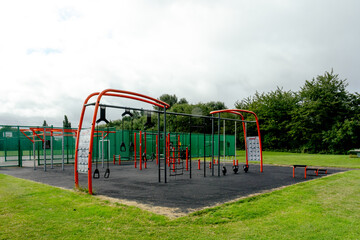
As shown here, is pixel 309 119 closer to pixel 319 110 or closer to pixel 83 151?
pixel 319 110

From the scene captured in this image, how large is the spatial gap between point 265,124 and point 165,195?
31303mm

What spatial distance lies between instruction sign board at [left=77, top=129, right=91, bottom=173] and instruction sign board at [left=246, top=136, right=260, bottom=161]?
7785 millimetres

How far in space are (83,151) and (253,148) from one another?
313 inches

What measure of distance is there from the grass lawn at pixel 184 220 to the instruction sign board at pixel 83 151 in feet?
2.82

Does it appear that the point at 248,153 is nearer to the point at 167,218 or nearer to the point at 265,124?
the point at 167,218

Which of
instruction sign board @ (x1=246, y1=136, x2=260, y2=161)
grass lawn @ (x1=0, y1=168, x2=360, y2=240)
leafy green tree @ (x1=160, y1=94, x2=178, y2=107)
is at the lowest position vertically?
grass lawn @ (x1=0, y1=168, x2=360, y2=240)

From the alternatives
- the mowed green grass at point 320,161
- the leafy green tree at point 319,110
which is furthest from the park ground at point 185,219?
the leafy green tree at point 319,110

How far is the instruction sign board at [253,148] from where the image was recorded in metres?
12.2

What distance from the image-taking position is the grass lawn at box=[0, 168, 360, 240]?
3848 millimetres

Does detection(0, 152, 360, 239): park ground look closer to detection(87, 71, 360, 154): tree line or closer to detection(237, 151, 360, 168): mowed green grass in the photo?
detection(237, 151, 360, 168): mowed green grass

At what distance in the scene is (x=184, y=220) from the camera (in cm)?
446

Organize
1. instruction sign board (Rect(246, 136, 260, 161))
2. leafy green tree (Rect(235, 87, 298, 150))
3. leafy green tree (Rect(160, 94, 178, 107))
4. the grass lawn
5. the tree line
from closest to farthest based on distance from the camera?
the grass lawn, instruction sign board (Rect(246, 136, 260, 161)), the tree line, leafy green tree (Rect(235, 87, 298, 150)), leafy green tree (Rect(160, 94, 178, 107))

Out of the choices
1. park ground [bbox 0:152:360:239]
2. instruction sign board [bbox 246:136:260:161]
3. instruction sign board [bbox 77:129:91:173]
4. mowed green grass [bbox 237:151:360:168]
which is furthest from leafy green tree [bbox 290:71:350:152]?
instruction sign board [bbox 77:129:91:173]

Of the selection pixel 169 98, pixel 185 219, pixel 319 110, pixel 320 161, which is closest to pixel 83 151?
pixel 185 219
